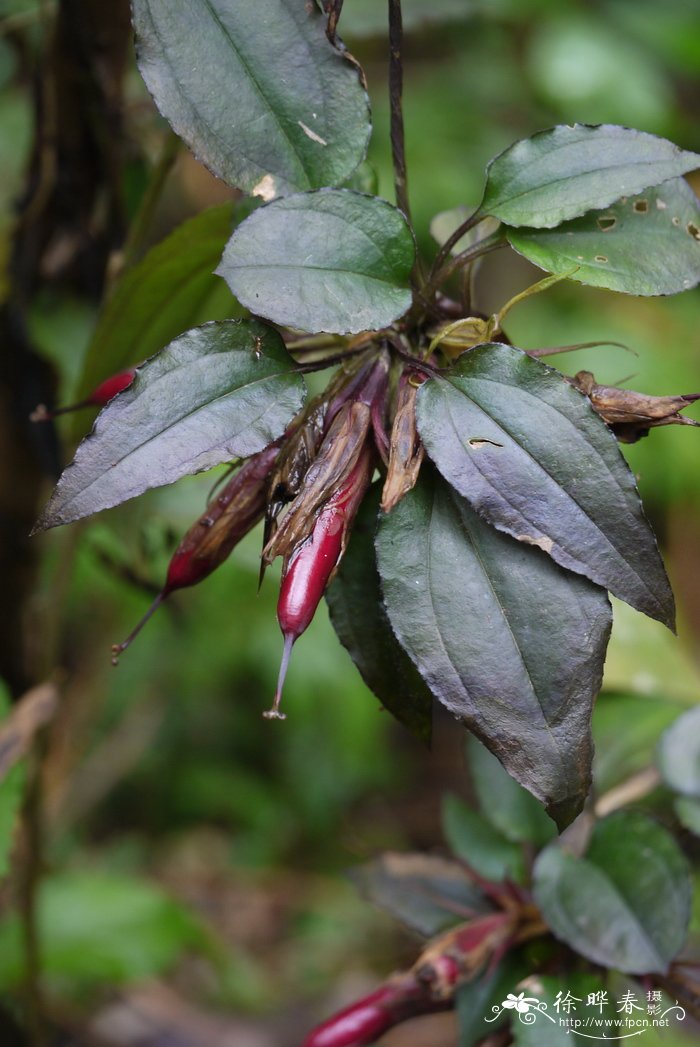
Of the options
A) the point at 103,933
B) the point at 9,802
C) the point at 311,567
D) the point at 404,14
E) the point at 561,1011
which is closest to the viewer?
the point at 311,567

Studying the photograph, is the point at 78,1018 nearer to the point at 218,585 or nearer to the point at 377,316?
the point at 218,585

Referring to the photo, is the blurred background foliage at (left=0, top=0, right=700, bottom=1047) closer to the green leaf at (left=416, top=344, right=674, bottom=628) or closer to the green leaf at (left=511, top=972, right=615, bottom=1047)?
the green leaf at (left=511, top=972, right=615, bottom=1047)

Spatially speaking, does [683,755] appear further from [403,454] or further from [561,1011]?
[403,454]

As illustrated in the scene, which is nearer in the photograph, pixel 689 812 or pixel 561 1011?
pixel 561 1011

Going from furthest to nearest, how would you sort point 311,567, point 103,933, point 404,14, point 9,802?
point 103,933 → point 404,14 → point 9,802 → point 311,567

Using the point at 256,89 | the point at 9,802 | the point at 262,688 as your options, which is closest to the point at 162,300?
the point at 256,89

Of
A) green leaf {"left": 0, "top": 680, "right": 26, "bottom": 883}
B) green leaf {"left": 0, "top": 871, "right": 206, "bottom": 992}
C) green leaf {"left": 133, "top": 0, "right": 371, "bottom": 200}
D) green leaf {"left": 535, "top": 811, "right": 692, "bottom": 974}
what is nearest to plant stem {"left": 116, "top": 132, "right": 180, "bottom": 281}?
green leaf {"left": 133, "top": 0, "right": 371, "bottom": 200}

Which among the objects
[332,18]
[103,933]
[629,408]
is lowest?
[103,933]
